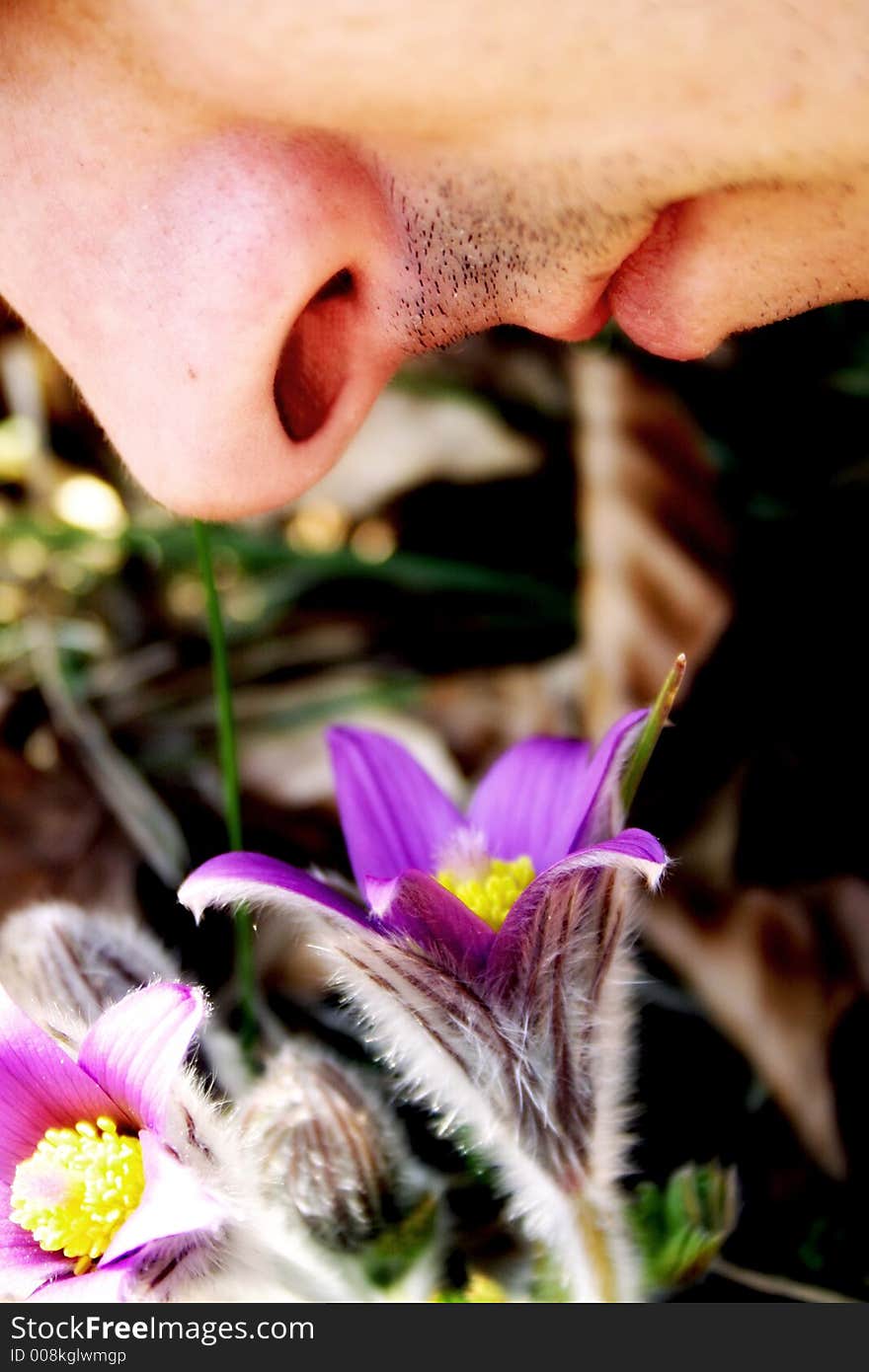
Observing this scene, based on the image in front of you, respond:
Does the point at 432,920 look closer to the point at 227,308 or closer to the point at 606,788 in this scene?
the point at 606,788

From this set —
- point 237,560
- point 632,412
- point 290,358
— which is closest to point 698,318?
point 290,358

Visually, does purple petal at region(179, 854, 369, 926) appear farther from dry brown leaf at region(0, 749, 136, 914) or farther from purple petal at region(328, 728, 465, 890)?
dry brown leaf at region(0, 749, 136, 914)

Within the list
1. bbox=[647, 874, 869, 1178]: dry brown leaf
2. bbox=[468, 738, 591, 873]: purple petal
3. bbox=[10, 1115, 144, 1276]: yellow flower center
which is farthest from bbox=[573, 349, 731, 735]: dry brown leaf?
bbox=[10, 1115, 144, 1276]: yellow flower center

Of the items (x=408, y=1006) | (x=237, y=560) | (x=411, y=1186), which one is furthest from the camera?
(x=237, y=560)

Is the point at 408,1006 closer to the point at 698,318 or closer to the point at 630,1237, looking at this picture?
the point at 630,1237

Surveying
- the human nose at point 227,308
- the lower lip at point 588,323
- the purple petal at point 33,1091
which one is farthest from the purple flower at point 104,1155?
the lower lip at point 588,323

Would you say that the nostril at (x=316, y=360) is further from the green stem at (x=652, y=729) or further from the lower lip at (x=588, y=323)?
the green stem at (x=652, y=729)
